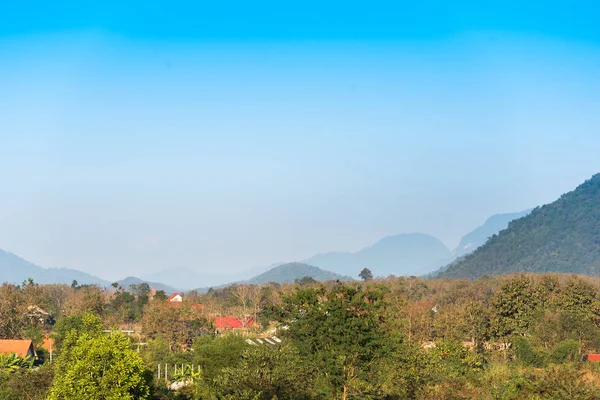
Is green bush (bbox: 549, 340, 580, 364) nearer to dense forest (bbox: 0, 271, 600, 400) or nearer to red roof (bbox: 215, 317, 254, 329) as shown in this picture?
dense forest (bbox: 0, 271, 600, 400)

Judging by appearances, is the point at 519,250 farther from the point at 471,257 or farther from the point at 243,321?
the point at 243,321

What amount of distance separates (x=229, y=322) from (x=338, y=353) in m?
46.2

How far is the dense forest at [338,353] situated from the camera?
2173 cm

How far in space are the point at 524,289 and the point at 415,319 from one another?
880 centimetres

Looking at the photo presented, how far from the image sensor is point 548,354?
3938 centimetres

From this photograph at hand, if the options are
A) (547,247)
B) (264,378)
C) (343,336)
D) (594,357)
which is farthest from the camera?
(547,247)

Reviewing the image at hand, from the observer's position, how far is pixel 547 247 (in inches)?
7101

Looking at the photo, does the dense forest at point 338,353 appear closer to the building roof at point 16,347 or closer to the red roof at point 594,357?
the red roof at point 594,357

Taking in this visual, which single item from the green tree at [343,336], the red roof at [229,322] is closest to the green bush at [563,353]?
the green tree at [343,336]

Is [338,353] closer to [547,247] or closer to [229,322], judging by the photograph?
[229,322]

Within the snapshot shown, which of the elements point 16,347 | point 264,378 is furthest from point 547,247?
point 264,378

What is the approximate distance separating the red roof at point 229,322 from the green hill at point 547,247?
108 meters

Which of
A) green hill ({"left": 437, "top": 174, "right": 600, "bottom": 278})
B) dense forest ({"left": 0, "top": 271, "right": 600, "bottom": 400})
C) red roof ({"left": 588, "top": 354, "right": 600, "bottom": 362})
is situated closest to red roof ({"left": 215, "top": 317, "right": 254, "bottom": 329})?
dense forest ({"left": 0, "top": 271, "right": 600, "bottom": 400})

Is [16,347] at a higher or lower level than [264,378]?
higher
